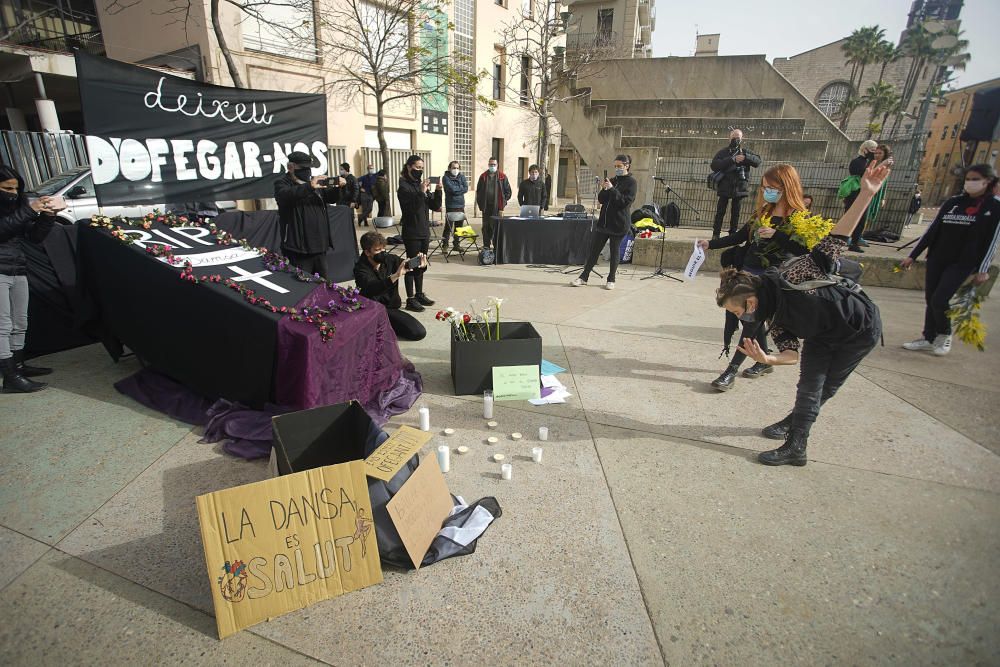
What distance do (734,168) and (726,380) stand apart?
5.85 m

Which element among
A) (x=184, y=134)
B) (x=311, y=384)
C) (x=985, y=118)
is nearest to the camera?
(x=311, y=384)

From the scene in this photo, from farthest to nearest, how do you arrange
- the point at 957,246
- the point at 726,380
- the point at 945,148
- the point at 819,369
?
the point at 945,148
the point at 957,246
the point at 726,380
the point at 819,369

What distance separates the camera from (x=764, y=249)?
366 cm

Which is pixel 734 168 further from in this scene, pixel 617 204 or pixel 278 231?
pixel 278 231

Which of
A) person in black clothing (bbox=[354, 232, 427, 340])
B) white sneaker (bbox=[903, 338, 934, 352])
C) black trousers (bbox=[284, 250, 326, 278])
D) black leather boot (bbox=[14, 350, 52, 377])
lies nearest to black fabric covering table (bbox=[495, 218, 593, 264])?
person in black clothing (bbox=[354, 232, 427, 340])

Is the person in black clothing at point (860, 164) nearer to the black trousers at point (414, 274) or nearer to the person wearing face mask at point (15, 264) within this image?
the black trousers at point (414, 274)

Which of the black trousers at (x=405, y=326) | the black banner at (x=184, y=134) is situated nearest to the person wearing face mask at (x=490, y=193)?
the black banner at (x=184, y=134)

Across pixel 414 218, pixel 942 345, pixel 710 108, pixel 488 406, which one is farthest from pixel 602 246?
pixel 710 108

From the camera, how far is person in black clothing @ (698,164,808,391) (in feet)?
11.4

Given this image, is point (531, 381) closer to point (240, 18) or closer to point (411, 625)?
point (411, 625)

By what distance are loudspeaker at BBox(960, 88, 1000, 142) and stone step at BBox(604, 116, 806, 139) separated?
710 centimetres

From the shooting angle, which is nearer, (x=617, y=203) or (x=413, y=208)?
(x=413, y=208)

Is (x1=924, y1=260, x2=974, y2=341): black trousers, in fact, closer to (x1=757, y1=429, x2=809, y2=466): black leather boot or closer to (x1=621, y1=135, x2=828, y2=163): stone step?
(x1=757, y1=429, x2=809, y2=466): black leather boot

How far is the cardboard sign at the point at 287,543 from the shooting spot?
1.80 m
